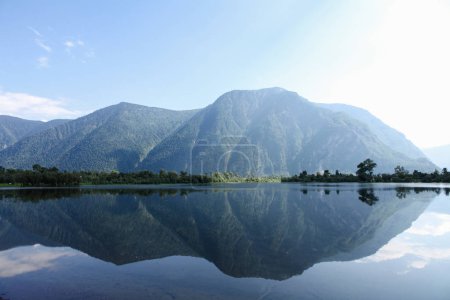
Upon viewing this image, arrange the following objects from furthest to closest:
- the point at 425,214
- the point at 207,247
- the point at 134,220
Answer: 1. the point at 425,214
2. the point at 134,220
3. the point at 207,247

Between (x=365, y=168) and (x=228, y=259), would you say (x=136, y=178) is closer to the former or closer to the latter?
(x=365, y=168)

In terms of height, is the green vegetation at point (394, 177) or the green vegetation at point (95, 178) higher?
the green vegetation at point (394, 177)

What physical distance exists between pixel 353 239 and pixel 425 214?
1826 cm

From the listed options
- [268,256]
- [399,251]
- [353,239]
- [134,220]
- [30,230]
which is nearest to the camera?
[268,256]

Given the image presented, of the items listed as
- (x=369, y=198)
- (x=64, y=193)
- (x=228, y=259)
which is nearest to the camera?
(x=228, y=259)

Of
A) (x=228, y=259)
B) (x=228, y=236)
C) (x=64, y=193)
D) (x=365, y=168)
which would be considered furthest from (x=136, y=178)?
(x=228, y=259)

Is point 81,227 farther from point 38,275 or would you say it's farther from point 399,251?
point 399,251

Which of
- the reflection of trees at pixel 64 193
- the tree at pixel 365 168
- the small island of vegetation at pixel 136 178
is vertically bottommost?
the reflection of trees at pixel 64 193

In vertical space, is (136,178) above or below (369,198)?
above

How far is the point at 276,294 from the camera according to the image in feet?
38.5

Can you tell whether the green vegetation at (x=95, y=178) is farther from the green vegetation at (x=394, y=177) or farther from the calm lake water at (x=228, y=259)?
the calm lake water at (x=228, y=259)

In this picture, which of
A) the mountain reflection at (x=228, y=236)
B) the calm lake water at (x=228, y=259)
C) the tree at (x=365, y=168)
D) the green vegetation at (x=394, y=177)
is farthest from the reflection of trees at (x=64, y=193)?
the green vegetation at (x=394, y=177)

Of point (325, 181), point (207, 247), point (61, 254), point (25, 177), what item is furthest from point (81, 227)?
point (325, 181)

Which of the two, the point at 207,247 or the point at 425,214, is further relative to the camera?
the point at 425,214
